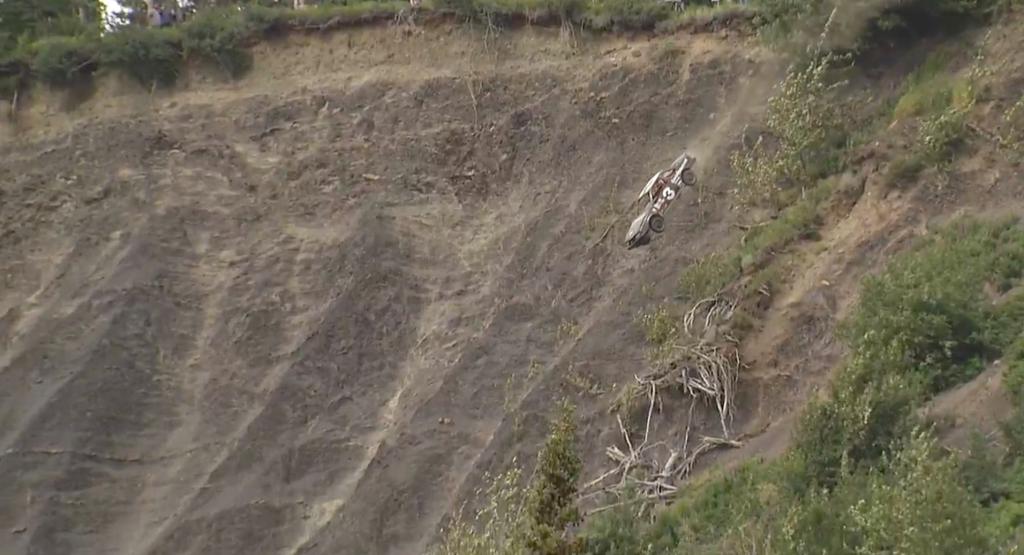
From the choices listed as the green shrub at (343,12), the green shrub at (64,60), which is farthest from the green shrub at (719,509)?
the green shrub at (64,60)

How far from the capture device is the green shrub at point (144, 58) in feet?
78.2

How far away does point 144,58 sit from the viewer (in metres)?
23.8

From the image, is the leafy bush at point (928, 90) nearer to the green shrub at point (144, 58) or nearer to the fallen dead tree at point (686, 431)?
the fallen dead tree at point (686, 431)

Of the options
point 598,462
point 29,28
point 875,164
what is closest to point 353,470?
point 598,462

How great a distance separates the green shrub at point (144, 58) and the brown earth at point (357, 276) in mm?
505

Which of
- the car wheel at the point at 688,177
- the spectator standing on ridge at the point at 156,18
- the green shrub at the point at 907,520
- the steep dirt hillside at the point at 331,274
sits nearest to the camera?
the green shrub at the point at 907,520

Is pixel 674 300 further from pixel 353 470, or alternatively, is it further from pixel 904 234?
pixel 353 470

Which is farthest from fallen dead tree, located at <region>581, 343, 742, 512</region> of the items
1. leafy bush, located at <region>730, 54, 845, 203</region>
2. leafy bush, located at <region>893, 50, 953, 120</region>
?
leafy bush, located at <region>893, 50, 953, 120</region>

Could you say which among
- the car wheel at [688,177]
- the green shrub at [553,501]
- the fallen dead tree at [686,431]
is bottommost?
the fallen dead tree at [686,431]

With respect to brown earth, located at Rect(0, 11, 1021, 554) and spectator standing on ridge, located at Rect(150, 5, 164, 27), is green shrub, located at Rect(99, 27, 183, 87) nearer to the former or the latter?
brown earth, located at Rect(0, 11, 1021, 554)

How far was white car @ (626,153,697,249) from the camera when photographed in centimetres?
1850

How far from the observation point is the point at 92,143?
22781 millimetres

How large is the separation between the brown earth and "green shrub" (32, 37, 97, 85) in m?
0.46

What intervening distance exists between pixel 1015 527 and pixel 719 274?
7966 millimetres
